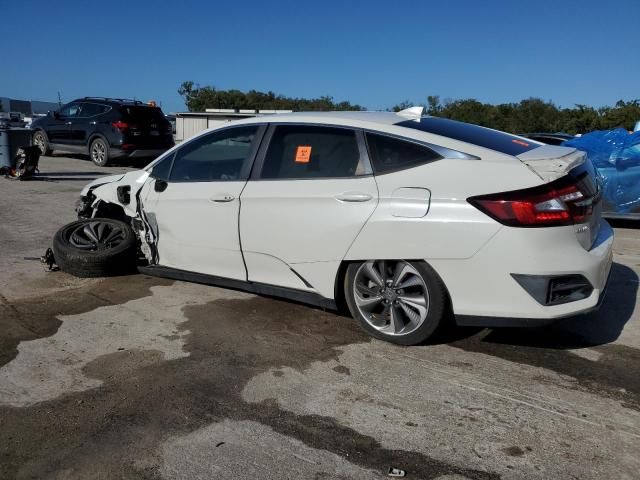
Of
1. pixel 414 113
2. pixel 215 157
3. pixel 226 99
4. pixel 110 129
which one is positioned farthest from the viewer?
pixel 226 99

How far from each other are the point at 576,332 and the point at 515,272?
1.24 metres

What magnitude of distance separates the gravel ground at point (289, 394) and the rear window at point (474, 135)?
134cm

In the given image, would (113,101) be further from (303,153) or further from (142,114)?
(303,153)

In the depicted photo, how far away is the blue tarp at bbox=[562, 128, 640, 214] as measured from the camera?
319 inches

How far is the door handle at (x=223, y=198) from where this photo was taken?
4500 mm

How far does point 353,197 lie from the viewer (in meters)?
3.89

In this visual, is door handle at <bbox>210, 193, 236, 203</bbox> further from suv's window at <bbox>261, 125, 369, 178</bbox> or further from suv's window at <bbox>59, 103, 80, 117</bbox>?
suv's window at <bbox>59, 103, 80, 117</bbox>

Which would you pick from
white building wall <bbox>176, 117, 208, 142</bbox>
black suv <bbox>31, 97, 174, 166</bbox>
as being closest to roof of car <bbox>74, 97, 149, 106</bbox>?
black suv <bbox>31, 97, 174, 166</bbox>

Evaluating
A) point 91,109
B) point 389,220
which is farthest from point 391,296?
A: point 91,109

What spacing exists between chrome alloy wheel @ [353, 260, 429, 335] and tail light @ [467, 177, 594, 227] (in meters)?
0.63

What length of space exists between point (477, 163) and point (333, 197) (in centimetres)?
97

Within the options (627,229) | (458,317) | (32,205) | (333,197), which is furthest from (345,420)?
(32,205)

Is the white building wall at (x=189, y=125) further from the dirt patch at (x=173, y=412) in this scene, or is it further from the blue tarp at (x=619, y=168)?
the dirt patch at (x=173, y=412)

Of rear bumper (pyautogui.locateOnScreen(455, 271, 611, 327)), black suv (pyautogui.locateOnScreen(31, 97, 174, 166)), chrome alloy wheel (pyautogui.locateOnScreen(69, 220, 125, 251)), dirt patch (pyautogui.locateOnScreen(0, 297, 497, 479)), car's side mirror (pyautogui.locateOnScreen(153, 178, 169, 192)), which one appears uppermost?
black suv (pyautogui.locateOnScreen(31, 97, 174, 166))
